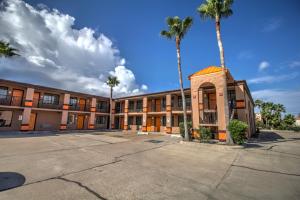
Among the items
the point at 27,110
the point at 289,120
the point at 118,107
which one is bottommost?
the point at 289,120

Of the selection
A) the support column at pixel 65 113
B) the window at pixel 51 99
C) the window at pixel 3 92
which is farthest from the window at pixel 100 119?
the window at pixel 3 92

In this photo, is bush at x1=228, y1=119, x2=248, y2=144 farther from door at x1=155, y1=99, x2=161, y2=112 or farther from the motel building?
door at x1=155, y1=99, x2=161, y2=112

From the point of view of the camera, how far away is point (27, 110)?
21.8 meters

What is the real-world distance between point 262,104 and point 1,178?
62.3 m

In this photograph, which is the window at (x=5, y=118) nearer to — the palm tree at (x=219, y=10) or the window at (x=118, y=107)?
the window at (x=118, y=107)

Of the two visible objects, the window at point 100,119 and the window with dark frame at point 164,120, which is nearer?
the window with dark frame at point 164,120

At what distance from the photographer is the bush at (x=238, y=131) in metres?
12.1

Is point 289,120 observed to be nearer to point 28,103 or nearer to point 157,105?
point 157,105

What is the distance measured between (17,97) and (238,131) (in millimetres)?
29108

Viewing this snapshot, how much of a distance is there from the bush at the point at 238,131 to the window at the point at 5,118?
2922cm

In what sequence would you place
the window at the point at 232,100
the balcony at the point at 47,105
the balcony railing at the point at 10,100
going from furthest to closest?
the balcony at the point at 47,105
the balcony railing at the point at 10,100
the window at the point at 232,100

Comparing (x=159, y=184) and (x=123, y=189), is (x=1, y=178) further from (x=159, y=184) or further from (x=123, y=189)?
(x=159, y=184)

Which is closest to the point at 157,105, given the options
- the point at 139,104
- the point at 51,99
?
the point at 139,104

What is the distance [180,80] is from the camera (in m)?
15.9
